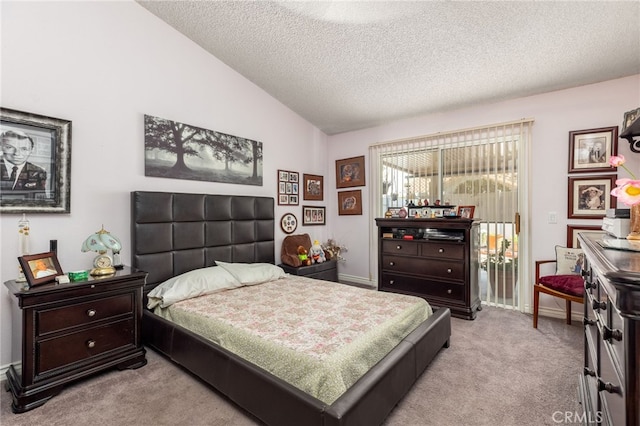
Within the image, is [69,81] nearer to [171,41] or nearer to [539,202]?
[171,41]

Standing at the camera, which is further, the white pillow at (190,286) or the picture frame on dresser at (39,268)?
the white pillow at (190,286)

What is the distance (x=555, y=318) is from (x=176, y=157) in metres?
4.71

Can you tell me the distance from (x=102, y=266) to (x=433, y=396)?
2729mm

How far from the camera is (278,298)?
8.80ft

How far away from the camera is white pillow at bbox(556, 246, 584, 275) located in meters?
3.14

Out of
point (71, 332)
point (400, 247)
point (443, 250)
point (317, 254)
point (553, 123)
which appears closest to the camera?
point (71, 332)

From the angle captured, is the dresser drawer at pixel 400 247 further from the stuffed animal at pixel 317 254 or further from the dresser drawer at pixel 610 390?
the dresser drawer at pixel 610 390

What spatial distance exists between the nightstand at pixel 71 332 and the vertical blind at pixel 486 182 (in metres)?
3.76

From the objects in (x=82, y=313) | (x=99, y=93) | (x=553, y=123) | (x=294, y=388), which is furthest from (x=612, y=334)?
(x=99, y=93)

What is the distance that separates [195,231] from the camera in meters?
3.26

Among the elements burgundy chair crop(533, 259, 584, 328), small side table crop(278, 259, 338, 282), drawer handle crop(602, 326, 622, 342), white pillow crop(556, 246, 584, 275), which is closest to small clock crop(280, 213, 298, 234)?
small side table crop(278, 259, 338, 282)

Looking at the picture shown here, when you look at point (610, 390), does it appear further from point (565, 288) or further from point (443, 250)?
point (443, 250)

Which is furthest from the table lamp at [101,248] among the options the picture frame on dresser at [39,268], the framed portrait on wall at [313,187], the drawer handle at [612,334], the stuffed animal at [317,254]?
the drawer handle at [612,334]

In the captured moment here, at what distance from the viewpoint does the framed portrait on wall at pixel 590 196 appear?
310 cm
